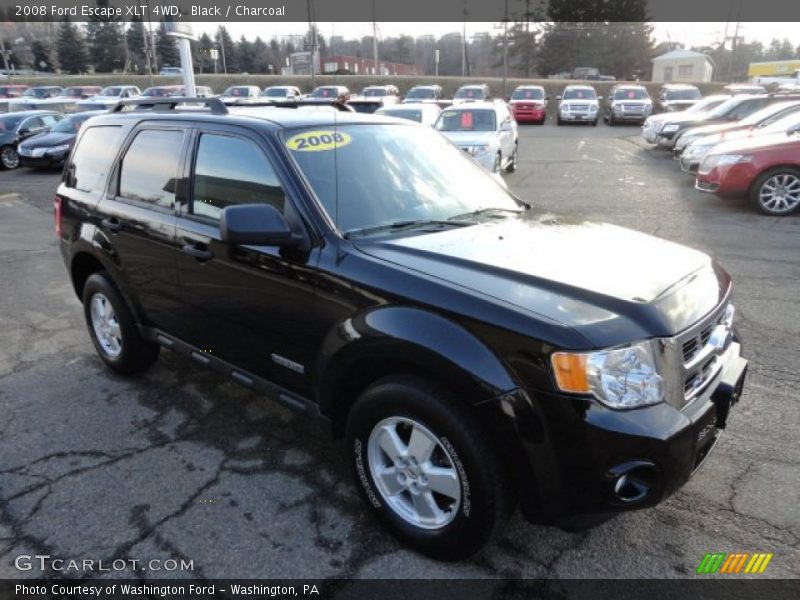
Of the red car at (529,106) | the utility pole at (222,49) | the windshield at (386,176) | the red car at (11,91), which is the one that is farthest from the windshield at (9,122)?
the utility pole at (222,49)

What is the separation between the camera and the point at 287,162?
2922 mm

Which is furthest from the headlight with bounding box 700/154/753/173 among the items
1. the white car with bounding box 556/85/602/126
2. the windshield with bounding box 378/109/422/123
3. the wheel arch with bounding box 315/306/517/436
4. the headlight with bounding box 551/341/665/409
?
the white car with bounding box 556/85/602/126

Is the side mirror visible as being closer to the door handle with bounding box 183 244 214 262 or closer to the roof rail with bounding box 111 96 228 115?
the door handle with bounding box 183 244 214 262

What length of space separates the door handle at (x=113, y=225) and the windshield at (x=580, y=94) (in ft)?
92.0

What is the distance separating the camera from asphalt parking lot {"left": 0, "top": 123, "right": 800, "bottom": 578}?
258 cm

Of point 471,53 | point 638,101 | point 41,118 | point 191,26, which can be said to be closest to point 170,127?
point 191,26

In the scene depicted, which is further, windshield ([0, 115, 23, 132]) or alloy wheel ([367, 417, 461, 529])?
windshield ([0, 115, 23, 132])

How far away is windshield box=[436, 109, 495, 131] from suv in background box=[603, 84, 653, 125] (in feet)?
56.5

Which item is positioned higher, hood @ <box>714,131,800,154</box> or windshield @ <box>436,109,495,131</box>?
windshield @ <box>436,109,495,131</box>

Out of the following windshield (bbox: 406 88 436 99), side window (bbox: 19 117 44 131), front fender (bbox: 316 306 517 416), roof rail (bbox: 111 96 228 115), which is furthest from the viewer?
windshield (bbox: 406 88 436 99)

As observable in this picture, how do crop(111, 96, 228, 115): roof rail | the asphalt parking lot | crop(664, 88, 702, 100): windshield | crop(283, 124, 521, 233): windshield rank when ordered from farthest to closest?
1. crop(664, 88, 702, 100): windshield
2. crop(111, 96, 228, 115): roof rail
3. crop(283, 124, 521, 233): windshield
4. the asphalt parking lot

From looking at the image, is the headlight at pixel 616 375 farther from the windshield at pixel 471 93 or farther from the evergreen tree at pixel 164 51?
the evergreen tree at pixel 164 51

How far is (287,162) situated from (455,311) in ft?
4.04

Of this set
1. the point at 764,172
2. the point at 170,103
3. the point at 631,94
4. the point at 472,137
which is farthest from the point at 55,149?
the point at 631,94
